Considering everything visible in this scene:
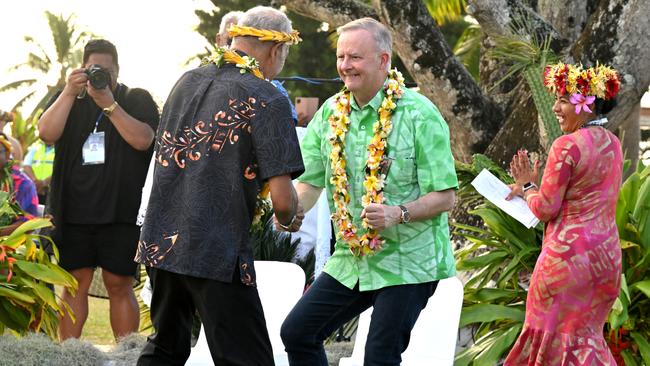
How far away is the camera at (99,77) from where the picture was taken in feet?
25.1

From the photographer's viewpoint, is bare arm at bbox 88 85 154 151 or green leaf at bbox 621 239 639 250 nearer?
green leaf at bbox 621 239 639 250

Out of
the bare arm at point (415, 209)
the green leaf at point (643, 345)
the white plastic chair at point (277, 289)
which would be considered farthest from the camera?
the white plastic chair at point (277, 289)

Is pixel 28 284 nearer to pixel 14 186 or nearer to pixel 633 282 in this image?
pixel 14 186

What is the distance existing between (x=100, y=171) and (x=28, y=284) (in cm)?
95

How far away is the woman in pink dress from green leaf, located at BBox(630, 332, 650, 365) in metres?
0.82

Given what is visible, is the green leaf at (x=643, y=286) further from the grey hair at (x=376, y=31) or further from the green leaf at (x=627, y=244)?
the grey hair at (x=376, y=31)

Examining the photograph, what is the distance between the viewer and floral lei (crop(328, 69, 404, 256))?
536 centimetres

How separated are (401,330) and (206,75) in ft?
4.59

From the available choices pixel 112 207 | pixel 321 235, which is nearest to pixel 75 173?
pixel 112 207

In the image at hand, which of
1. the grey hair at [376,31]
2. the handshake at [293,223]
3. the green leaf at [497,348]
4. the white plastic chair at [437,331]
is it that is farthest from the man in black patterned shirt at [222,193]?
the green leaf at [497,348]

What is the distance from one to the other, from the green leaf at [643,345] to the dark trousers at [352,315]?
6.10 ft

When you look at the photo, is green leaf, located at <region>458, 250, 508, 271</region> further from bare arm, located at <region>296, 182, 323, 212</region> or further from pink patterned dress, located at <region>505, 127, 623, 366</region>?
bare arm, located at <region>296, 182, 323, 212</region>

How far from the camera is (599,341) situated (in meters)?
5.91

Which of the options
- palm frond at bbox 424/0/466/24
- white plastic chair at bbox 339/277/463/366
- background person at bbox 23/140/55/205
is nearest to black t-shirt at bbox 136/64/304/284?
white plastic chair at bbox 339/277/463/366
